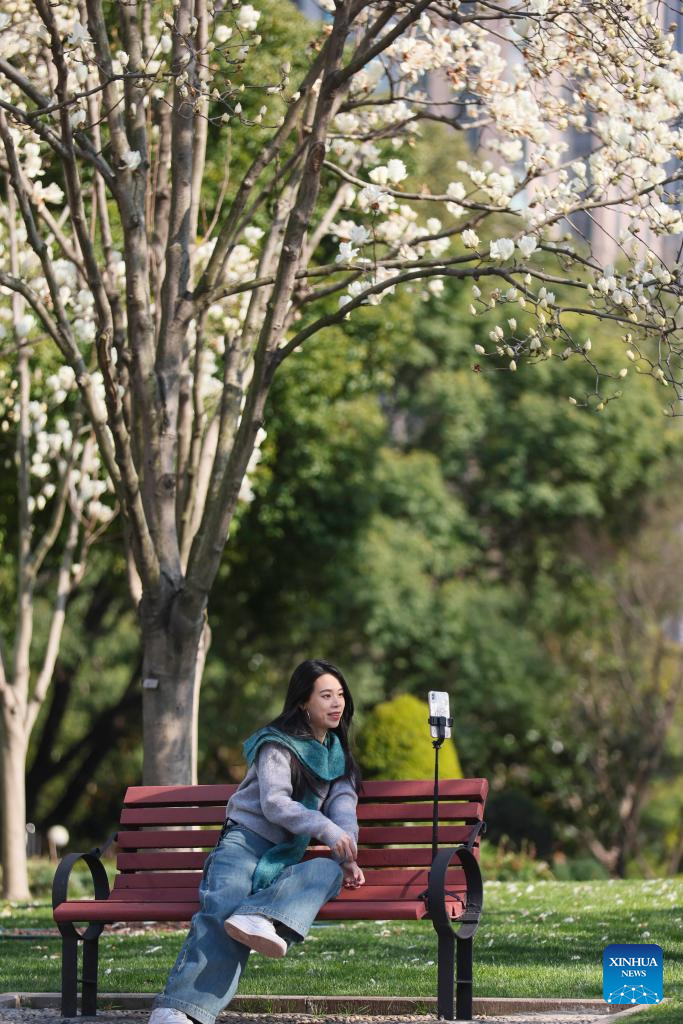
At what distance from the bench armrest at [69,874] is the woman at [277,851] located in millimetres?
717

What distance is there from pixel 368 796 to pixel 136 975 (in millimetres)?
1654

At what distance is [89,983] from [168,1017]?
108 centimetres

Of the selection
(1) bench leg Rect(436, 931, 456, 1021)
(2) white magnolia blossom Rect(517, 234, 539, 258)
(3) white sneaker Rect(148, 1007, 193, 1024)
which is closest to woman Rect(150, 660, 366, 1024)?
(3) white sneaker Rect(148, 1007, 193, 1024)

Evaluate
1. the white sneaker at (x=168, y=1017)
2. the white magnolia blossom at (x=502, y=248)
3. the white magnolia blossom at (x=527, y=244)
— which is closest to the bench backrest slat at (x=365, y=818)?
the white sneaker at (x=168, y=1017)

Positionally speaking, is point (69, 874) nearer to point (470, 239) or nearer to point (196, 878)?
point (196, 878)

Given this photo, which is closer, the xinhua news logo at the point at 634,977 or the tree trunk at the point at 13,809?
the xinhua news logo at the point at 634,977

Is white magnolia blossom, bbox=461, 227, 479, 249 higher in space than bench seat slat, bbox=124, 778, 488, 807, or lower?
higher

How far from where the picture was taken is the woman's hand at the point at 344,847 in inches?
205

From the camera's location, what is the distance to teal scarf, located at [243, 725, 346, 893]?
208 inches

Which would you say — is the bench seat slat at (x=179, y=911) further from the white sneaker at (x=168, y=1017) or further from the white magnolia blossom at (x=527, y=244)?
the white magnolia blossom at (x=527, y=244)

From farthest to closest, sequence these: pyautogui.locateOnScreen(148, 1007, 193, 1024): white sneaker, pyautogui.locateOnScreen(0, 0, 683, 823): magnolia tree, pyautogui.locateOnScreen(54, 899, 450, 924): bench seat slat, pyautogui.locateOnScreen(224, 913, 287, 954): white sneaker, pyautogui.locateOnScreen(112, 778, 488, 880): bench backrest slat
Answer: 1. pyautogui.locateOnScreen(0, 0, 683, 823): magnolia tree
2. pyautogui.locateOnScreen(112, 778, 488, 880): bench backrest slat
3. pyautogui.locateOnScreen(54, 899, 450, 924): bench seat slat
4. pyautogui.locateOnScreen(224, 913, 287, 954): white sneaker
5. pyautogui.locateOnScreen(148, 1007, 193, 1024): white sneaker

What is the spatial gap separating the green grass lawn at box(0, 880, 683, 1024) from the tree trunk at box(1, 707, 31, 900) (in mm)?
3255

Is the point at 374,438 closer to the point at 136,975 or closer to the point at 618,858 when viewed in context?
the point at 618,858

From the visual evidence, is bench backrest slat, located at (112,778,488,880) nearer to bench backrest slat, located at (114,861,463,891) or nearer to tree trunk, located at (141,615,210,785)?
bench backrest slat, located at (114,861,463,891)
